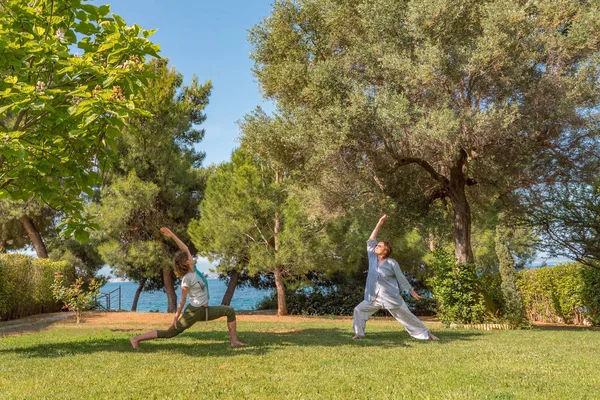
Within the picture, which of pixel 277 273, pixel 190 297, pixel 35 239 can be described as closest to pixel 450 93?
pixel 190 297

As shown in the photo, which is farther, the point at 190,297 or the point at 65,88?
the point at 190,297

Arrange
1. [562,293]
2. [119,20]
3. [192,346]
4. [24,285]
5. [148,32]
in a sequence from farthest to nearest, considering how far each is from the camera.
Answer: [24,285]
[562,293]
[192,346]
[148,32]
[119,20]

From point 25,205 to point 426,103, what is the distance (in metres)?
24.9

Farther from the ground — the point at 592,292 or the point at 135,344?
the point at 592,292

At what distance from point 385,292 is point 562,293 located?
11582mm

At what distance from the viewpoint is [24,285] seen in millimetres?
20781

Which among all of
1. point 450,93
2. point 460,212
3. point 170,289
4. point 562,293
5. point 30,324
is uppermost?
point 450,93

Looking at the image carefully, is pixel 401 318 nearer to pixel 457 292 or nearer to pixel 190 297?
pixel 190 297

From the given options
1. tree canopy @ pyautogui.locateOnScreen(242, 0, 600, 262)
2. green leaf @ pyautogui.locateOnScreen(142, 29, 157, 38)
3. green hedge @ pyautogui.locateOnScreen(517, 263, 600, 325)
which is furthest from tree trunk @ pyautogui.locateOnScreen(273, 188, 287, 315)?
green leaf @ pyautogui.locateOnScreen(142, 29, 157, 38)

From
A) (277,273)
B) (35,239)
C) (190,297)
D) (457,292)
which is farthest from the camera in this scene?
(35,239)

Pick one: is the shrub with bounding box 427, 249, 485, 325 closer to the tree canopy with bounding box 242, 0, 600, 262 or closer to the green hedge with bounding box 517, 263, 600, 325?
the tree canopy with bounding box 242, 0, 600, 262

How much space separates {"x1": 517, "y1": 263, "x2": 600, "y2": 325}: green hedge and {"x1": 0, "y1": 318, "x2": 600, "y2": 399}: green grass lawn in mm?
8415

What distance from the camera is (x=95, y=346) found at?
9.44 m

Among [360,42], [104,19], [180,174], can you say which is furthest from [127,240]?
[104,19]
